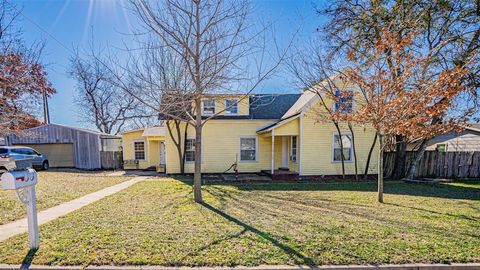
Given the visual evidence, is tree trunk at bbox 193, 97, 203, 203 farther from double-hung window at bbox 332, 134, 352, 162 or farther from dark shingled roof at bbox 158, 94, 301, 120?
double-hung window at bbox 332, 134, 352, 162

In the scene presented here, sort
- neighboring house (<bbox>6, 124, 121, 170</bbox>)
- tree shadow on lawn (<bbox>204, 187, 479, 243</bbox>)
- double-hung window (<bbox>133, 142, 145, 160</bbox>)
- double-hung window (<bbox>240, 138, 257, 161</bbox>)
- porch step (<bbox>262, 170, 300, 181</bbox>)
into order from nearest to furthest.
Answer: tree shadow on lawn (<bbox>204, 187, 479, 243</bbox>)
porch step (<bbox>262, 170, 300, 181</bbox>)
double-hung window (<bbox>240, 138, 257, 161</bbox>)
double-hung window (<bbox>133, 142, 145, 160</bbox>)
neighboring house (<bbox>6, 124, 121, 170</bbox>)

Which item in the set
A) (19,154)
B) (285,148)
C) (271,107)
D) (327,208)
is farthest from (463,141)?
(19,154)

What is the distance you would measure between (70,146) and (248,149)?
49.9 feet

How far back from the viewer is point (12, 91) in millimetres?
8859

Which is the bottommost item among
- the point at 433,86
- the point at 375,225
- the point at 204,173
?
the point at 204,173

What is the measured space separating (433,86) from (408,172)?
7678 mm

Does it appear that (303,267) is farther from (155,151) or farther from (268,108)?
(155,151)

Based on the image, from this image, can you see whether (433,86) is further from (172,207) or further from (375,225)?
(172,207)

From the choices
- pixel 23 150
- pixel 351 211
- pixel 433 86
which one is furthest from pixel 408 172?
pixel 23 150

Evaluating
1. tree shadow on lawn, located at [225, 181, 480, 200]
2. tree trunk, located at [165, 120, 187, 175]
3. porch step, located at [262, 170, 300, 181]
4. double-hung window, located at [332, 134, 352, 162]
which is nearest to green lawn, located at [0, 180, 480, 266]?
tree shadow on lawn, located at [225, 181, 480, 200]

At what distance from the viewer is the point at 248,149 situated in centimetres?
Result: 1366

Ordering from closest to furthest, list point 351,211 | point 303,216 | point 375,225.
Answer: point 375,225 < point 303,216 < point 351,211

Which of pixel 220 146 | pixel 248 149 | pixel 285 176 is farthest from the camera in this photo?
pixel 248 149

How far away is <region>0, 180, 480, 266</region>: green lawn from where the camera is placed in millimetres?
3389
